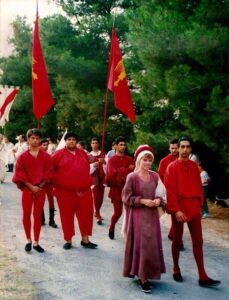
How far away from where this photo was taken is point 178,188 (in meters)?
5.62

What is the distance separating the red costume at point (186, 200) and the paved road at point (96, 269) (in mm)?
371

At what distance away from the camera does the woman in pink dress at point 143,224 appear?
530cm

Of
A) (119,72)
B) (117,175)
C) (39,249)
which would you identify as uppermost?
(119,72)

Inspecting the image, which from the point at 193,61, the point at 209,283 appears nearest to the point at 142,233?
the point at 209,283

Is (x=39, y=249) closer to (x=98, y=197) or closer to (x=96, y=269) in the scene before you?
(x=96, y=269)

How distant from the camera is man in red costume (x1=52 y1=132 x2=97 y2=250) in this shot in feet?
23.4

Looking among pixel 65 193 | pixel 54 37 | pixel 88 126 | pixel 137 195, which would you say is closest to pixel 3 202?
pixel 65 193

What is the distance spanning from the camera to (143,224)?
17.6 feet

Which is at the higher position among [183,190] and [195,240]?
[183,190]

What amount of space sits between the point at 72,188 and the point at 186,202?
2098 millimetres

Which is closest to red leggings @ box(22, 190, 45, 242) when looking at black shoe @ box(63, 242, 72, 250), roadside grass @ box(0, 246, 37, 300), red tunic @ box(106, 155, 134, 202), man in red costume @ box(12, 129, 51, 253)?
man in red costume @ box(12, 129, 51, 253)

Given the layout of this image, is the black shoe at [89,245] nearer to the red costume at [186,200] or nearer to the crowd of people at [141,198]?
Answer: the crowd of people at [141,198]

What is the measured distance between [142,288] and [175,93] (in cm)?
495

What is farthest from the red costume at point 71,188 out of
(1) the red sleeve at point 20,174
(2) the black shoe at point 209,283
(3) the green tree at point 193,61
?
(3) the green tree at point 193,61
